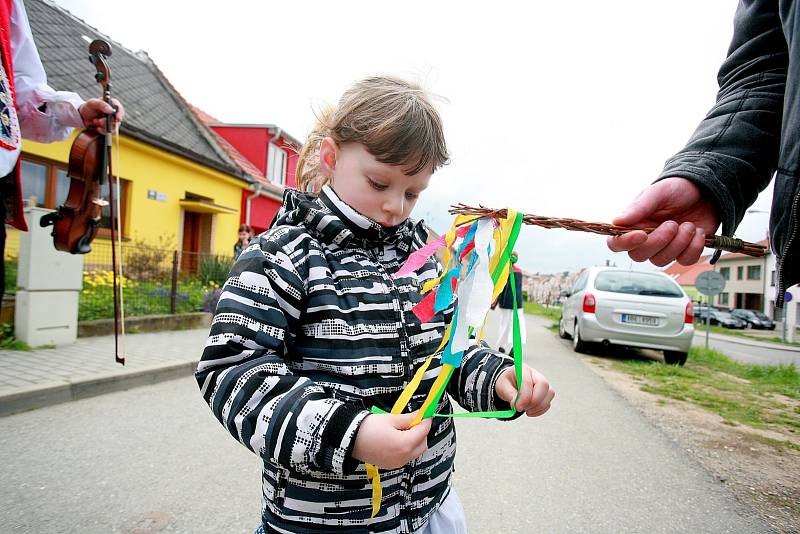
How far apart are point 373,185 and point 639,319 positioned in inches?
285

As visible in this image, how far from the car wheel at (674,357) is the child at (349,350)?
7.56m

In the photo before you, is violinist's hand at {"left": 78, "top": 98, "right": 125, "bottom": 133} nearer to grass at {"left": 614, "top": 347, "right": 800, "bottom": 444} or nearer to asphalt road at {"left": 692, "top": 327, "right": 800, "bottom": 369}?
grass at {"left": 614, "top": 347, "right": 800, "bottom": 444}

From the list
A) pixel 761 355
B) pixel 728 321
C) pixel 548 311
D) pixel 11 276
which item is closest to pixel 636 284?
pixel 11 276

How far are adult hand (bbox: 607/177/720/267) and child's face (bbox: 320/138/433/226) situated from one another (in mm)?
523

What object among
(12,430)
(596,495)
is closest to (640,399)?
(596,495)

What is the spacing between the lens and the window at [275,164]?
18.0m

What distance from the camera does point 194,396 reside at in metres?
4.36

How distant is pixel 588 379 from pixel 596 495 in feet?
11.5

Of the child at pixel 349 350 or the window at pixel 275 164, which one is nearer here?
the child at pixel 349 350

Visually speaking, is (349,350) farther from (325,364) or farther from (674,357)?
(674,357)

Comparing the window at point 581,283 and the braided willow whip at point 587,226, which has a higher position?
the braided willow whip at point 587,226

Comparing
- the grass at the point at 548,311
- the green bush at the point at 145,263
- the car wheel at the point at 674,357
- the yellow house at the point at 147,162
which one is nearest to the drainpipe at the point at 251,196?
the yellow house at the point at 147,162

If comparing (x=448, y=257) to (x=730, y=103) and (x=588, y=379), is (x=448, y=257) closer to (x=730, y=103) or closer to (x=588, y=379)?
(x=730, y=103)

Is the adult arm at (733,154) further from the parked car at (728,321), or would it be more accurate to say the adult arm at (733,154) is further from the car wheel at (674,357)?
the parked car at (728,321)
